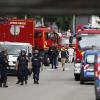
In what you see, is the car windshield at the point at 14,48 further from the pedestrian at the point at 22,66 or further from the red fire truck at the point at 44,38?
the red fire truck at the point at 44,38

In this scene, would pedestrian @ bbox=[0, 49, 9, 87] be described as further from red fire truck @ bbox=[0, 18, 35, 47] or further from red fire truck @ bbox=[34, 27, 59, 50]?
red fire truck @ bbox=[34, 27, 59, 50]

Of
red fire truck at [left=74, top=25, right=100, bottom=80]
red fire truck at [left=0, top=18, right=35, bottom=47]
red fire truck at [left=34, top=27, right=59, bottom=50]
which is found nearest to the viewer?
red fire truck at [left=74, top=25, right=100, bottom=80]

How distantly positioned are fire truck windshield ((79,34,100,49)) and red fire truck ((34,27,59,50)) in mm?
15943

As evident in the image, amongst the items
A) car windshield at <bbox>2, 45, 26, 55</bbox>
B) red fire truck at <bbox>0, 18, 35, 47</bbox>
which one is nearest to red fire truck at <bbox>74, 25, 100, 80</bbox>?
car windshield at <bbox>2, 45, 26, 55</bbox>

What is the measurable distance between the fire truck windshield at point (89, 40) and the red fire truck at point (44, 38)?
1594 cm

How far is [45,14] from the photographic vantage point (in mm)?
3273

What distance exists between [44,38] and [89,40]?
660 inches

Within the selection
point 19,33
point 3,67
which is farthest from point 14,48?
point 3,67

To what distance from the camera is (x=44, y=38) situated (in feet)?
141

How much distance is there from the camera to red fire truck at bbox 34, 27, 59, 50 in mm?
42750

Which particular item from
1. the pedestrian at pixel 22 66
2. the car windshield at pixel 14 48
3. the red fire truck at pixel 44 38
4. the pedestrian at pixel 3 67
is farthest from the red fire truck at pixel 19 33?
the pedestrian at pixel 3 67

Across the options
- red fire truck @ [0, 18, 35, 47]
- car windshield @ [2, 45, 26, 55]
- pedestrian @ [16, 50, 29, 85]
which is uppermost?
red fire truck @ [0, 18, 35, 47]

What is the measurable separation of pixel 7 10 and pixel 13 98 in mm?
13462

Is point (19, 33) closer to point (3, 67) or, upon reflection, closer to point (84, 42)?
point (84, 42)
